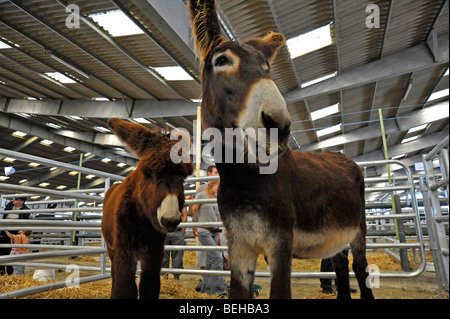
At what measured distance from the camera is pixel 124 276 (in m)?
1.63

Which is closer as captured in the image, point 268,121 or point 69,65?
point 268,121

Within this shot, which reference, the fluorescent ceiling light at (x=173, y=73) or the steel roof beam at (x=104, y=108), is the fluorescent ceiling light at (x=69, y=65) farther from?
the fluorescent ceiling light at (x=173, y=73)

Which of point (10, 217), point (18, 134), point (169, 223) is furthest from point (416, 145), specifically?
point (18, 134)

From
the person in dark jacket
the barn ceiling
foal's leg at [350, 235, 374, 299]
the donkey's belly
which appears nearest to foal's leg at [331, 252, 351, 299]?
foal's leg at [350, 235, 374, 299]

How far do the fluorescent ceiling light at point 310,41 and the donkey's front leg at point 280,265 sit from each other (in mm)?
6090

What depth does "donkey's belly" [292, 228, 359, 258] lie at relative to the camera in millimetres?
1391

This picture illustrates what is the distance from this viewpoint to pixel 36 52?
7301 millimetres

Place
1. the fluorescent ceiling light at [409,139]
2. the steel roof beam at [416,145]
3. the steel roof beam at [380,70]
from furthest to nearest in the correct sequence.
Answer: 1. the fluorescent ceiling light at [409,139]
2. the steel roof beam at [416,145]
3. the steel roof beam at [380,70]

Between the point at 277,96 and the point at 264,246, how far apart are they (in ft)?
2.07

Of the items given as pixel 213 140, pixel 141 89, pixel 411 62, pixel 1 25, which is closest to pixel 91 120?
pixel 141 89

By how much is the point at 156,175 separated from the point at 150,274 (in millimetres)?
590

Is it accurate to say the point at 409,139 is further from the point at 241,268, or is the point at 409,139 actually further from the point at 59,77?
the point at 241,268

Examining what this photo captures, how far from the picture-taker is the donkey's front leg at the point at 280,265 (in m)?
1.17

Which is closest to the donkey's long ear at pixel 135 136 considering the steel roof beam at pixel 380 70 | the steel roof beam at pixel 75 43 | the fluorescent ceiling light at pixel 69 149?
the steel roof beam at pixel 75 43
